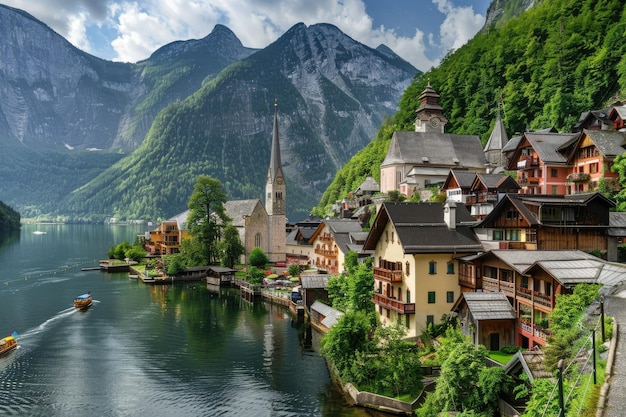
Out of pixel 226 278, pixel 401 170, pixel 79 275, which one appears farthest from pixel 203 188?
pixel 401 170

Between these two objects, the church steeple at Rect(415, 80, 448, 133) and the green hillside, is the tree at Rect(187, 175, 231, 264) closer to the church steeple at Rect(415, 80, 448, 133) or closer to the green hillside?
the green hillside

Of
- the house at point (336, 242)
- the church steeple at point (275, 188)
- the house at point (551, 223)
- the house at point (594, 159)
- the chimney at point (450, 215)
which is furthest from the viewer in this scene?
the church steeple at point (275, 188)

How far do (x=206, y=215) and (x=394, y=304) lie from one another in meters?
67.1

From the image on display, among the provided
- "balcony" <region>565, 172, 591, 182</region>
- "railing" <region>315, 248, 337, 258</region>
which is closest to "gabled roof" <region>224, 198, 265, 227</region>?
"railing" <region>315, 248, 337, 258</region>

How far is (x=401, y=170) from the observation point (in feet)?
303

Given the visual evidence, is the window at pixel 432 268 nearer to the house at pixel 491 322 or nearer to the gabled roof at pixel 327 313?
the house at pixel 491 322

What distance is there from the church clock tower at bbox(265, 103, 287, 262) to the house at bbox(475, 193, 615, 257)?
7011 cm

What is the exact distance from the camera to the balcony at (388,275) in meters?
42.8

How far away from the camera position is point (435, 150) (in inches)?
3681

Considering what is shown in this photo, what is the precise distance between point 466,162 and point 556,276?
65.2 meters

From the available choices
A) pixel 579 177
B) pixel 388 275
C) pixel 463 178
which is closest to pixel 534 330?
pixel 388 275

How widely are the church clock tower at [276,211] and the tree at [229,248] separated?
12.8 metres

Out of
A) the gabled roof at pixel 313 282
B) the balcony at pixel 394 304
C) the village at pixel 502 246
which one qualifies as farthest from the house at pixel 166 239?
the balcony at pixel 394 304

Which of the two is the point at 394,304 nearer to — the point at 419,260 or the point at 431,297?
the point at 431,297
